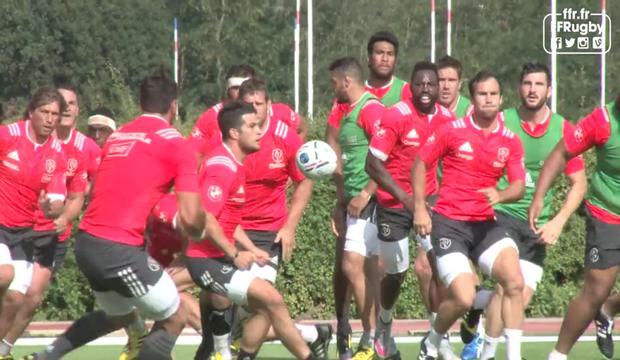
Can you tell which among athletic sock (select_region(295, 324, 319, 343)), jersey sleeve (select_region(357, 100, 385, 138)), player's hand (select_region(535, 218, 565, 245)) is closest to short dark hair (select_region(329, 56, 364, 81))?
jersey sleeve (select_region(357, 100, 385, 138))

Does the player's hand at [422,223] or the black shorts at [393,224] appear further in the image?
the black shorts at [393,224]

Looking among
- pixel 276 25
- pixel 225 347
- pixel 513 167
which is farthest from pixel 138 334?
pixel 276 25

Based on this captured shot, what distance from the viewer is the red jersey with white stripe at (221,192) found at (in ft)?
36.8

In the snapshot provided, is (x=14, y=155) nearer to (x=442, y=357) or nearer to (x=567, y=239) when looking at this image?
(x=442, y=357)

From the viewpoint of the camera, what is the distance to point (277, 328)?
11.2 m

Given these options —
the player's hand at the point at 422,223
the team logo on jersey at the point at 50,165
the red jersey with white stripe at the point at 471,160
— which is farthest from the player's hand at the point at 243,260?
the team logo on jersey at the point at 50,165

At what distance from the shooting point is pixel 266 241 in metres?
12.4

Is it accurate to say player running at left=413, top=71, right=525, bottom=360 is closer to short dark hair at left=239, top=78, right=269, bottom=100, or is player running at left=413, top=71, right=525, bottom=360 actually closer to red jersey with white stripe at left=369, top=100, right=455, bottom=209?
red jersey with white stripe at left=369, top=100, right=455, bottom=209

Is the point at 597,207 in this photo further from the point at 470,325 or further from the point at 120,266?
the point at 120,266

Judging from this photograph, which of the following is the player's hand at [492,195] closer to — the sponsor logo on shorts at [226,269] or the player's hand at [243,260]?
the player's hand at [243,260]

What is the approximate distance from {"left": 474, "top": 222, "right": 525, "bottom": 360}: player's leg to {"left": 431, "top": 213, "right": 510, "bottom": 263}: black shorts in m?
0.03

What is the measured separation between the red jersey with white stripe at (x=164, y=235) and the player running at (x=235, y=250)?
80 centimetres

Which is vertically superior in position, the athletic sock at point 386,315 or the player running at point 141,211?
the player running at point 141,211

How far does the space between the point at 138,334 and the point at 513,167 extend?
9.55ft
